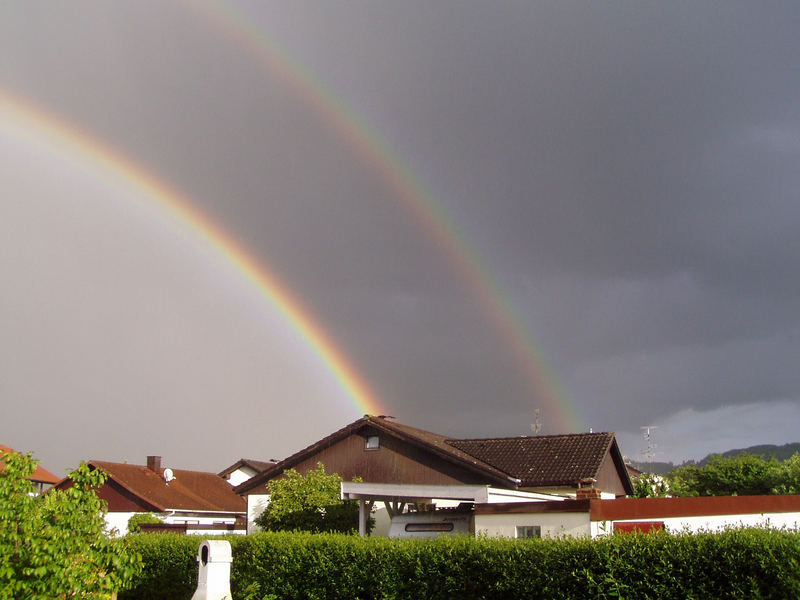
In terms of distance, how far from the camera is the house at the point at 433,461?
28.0 m

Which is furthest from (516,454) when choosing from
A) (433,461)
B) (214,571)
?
(214,571)

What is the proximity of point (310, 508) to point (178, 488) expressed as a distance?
2806 cm

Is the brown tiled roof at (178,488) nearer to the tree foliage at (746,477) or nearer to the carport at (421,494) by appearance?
the carport at (421,494)

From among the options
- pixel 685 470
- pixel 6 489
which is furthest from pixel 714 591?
pixel 685 470

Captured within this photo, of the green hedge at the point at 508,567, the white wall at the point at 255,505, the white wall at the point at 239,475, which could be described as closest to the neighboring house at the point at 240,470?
the white wall at the point at 239,475

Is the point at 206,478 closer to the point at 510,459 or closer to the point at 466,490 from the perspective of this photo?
the point at 510,459

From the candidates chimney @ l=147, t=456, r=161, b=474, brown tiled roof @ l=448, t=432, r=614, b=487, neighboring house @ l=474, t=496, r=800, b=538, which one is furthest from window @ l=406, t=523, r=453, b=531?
chimney @ l=147, t=456, r=161, b=474

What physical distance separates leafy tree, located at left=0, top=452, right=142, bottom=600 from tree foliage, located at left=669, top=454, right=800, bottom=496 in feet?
124

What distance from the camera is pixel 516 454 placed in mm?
32969

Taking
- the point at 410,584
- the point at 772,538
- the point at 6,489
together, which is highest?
the point at 6,489

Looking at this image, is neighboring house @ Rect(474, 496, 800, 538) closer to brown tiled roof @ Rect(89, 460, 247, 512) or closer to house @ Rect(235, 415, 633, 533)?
house @ Rect(235, 415, 633, 533)

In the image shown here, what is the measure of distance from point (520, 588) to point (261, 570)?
266 inches

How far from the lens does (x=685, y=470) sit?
48.0 metres

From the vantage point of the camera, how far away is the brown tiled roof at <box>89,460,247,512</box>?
4541 centimetres
